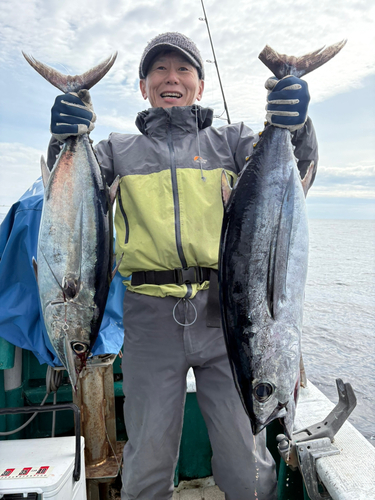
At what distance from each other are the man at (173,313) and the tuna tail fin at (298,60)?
43 centimetres

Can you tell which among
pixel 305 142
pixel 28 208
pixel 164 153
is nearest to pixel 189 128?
pixel 164 153

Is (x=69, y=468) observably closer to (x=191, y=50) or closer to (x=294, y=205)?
(x=294, y=205)

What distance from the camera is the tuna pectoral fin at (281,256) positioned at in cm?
155

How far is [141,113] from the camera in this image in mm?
2352

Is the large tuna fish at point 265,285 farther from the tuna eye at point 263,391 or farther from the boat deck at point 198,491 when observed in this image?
the boat deck at point 198,491

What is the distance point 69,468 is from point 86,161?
5.69ft

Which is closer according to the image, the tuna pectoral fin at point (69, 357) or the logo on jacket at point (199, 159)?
the tuna pectoral fin at point (69, 357)

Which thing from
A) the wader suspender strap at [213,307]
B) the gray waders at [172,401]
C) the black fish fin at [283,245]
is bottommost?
the gray waders at [172,401]

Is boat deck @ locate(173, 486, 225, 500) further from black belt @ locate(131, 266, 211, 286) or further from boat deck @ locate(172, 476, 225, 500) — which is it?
black belt @ locate(131, 266, 211, 286)

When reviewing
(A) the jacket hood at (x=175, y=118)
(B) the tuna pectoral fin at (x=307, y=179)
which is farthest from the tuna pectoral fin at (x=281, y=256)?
(A) the jacket hood at (x=175, y=118)

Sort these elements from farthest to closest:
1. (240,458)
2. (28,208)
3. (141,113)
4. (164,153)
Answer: (28,208)
(141,113)
(164,153)
(240,458)

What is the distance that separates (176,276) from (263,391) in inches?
31.8

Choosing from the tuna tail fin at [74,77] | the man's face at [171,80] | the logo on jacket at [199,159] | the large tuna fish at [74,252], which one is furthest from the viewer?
the man's face at [171,80]

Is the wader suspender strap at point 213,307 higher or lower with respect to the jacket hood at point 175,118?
lower
